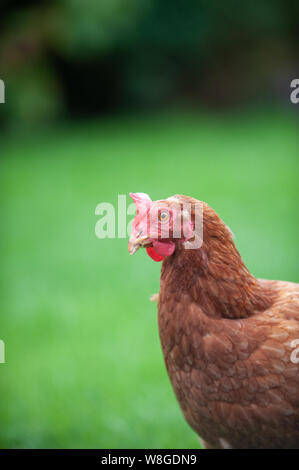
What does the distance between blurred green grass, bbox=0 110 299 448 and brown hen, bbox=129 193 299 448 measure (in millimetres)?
831

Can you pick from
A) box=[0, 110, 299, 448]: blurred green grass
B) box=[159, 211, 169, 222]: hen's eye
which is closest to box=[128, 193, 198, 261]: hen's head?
box=[159, 211, 169, 222]: hen's eye

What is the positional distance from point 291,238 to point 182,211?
297 centimetres

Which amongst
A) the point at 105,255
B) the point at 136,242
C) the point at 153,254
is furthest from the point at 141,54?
the point at 136,242

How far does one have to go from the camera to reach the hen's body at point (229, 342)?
1208 millimetres

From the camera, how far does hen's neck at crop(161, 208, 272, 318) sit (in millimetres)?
1196

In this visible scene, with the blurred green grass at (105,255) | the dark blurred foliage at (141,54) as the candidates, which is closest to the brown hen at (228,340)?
the blurred green grass at (105,255)

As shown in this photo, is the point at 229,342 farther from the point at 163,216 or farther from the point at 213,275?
the point at 163,216

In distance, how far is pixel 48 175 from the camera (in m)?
5.32

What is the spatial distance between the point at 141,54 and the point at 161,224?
5655 mm

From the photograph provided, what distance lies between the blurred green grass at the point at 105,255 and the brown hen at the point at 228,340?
0.83 m

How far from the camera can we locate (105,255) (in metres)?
3.93

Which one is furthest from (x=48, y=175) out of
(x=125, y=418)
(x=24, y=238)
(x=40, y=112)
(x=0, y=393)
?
(x=125, y=418)

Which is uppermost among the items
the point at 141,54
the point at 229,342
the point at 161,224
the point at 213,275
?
the point at 141,54
